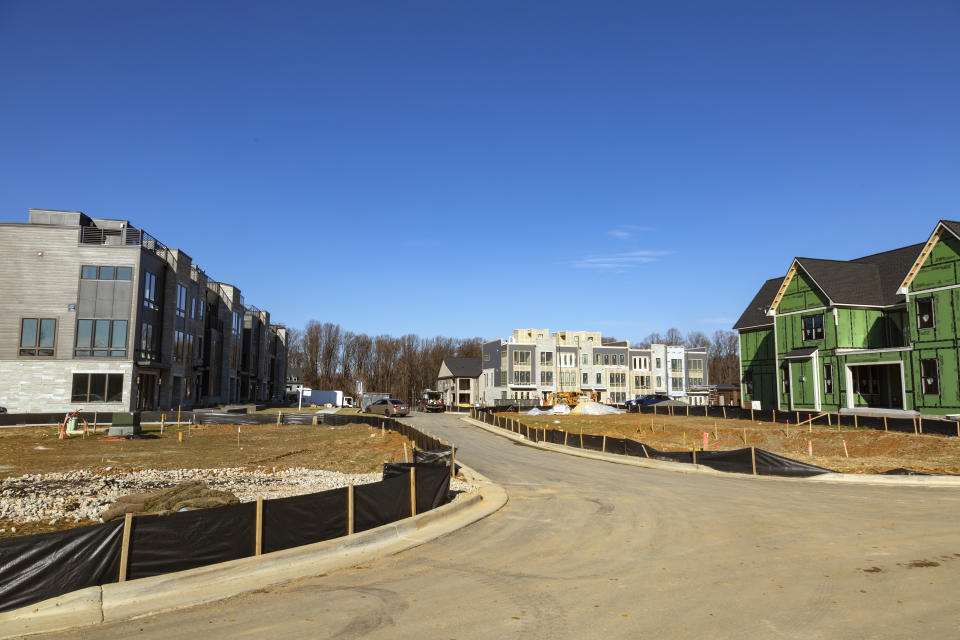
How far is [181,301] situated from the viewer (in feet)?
168

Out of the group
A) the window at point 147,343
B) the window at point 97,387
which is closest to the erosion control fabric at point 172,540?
the window at point 97,387

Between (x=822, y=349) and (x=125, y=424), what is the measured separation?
47065 millimetres

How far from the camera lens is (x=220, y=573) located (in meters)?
8.38

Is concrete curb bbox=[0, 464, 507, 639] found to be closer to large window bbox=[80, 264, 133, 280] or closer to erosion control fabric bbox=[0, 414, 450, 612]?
erosion control fabric bbox=[0, 414, 450, 612]

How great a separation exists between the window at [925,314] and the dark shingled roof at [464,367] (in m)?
66.6

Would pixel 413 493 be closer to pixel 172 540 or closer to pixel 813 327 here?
pixel 172 540

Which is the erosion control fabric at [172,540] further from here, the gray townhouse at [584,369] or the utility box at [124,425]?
the gray townhouse at [584,369]

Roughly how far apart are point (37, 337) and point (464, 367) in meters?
64.8

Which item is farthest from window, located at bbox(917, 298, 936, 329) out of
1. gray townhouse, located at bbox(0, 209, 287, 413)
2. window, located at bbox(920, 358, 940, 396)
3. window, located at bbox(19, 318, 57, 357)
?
window, located at bbox(19, 318, 57, 357)

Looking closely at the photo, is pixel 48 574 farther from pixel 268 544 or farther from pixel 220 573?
pixel 268 544

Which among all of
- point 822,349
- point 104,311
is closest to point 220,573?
point 104,311

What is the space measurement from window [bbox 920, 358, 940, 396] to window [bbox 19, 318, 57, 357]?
59.2 metres

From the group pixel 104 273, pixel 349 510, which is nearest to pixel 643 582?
pixel 349 510

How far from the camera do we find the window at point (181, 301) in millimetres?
50688
